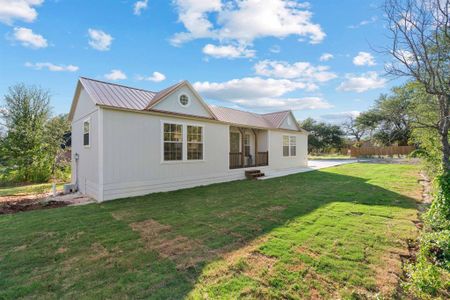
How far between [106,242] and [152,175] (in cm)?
473

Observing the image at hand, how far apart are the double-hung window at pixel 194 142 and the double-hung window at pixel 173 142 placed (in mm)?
400

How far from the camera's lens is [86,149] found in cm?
922

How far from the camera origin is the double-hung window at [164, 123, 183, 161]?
9258 millimetres

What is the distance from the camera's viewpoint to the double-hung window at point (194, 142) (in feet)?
32.8

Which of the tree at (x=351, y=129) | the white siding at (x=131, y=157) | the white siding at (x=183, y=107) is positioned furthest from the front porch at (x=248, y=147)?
the tree at (x=351, y=129)

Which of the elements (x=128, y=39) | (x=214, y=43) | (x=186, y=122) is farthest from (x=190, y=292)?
(x=214, y=43)

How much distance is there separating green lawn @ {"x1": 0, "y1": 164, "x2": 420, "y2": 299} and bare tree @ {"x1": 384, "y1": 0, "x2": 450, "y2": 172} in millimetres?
3067

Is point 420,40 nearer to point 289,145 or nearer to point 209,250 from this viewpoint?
point 209,250

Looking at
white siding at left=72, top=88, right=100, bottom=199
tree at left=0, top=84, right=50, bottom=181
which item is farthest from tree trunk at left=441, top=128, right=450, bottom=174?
tree at left=0, top=84, right=50, bottom=181

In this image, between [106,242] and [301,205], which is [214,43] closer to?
[301,205]

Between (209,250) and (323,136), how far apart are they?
39944 mm

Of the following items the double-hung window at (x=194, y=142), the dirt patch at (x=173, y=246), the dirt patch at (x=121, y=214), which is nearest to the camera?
the dirt patch at (x=173, y=246)

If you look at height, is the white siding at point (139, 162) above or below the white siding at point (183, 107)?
below

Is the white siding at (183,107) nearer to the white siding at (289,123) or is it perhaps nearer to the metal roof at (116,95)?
the metal roof at (116,95)
